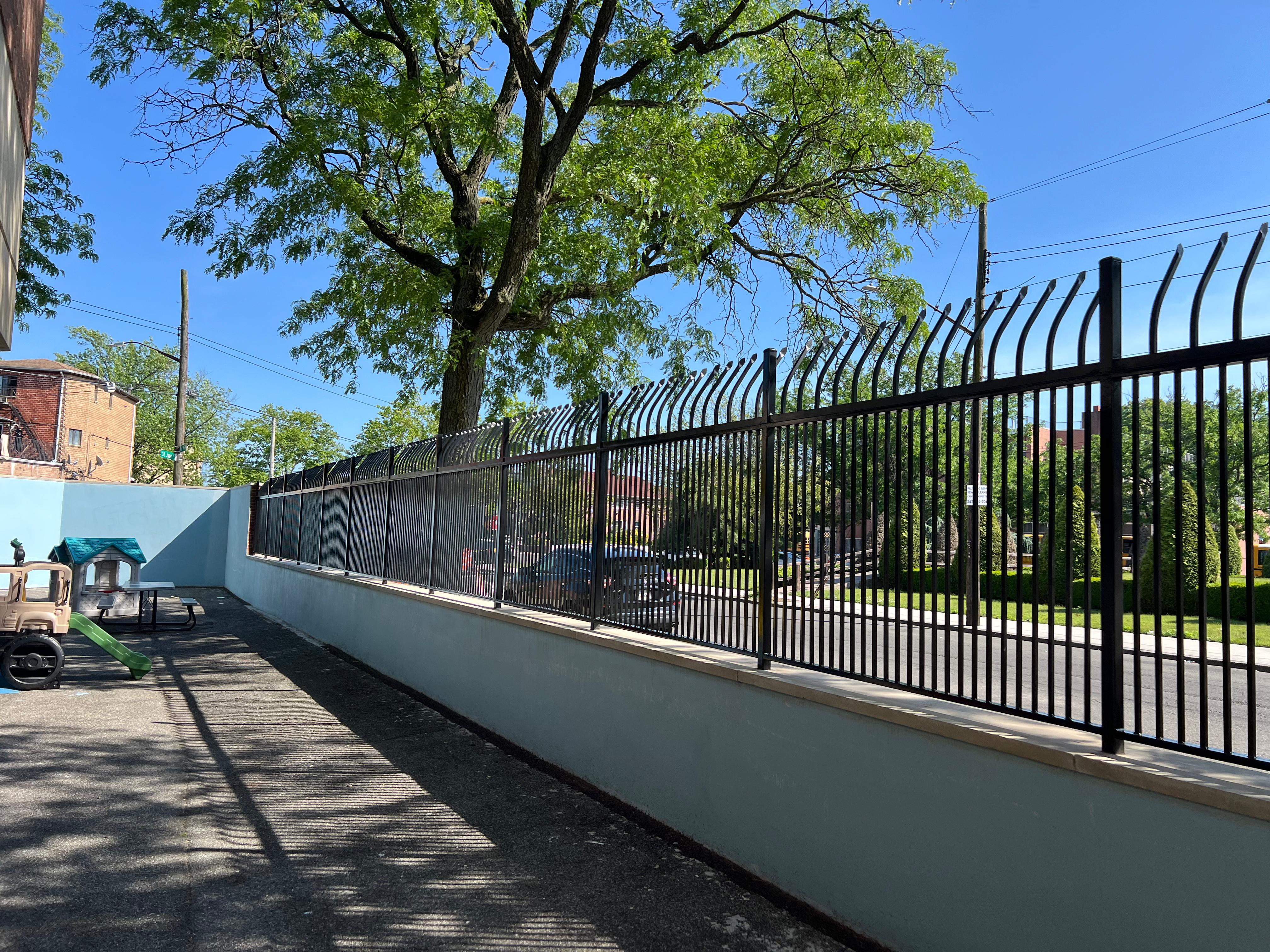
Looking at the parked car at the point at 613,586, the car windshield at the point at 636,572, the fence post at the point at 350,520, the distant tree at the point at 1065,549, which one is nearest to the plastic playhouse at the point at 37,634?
the fence post at the point at 350,520

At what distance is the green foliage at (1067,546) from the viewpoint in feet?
10.3

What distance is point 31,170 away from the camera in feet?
58.6

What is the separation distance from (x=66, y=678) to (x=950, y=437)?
32.0ft

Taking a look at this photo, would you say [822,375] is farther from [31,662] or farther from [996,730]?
[31,662]

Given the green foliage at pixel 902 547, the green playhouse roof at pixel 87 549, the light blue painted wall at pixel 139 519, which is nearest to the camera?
the green foliage at pixel 902 547

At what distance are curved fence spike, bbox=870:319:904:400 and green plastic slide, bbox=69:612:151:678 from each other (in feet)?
28.0

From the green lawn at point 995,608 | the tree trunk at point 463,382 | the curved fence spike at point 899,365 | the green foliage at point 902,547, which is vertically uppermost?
the tree trunk at point 463,382

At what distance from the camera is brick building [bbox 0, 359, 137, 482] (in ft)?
145

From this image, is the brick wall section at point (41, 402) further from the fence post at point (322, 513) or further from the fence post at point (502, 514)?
the fence post at point (502, 514)

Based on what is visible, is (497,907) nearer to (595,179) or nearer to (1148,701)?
(1148,701)

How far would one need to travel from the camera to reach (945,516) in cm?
375

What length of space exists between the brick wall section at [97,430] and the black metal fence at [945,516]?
4953 centimetres

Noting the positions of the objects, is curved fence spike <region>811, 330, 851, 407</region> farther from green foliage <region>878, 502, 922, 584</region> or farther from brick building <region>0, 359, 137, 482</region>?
brick building <region>0, 359, 137, 482</region>

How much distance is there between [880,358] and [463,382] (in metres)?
9.43
